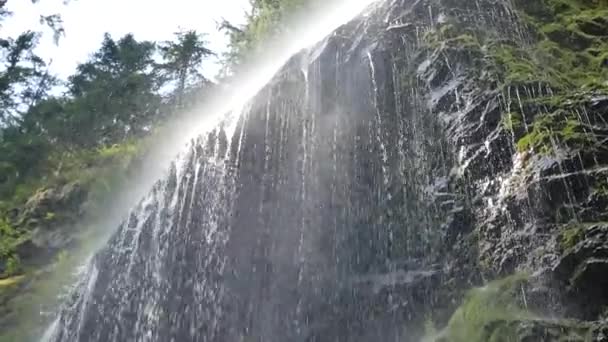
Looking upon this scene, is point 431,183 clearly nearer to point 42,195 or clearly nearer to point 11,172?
point 42,195

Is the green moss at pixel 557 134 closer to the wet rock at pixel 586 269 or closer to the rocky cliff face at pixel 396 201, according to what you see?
the rocky cliff face at pixel 396 201

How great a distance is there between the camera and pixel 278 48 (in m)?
15.6

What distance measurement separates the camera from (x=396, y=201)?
876 cm

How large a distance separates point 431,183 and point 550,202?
1.96 m

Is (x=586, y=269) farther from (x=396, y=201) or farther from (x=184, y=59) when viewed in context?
(x=184, y=59)

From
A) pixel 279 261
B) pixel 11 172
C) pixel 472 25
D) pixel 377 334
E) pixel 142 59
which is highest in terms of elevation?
pixel 142 59

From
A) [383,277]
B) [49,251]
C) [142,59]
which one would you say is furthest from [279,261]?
[142,59]

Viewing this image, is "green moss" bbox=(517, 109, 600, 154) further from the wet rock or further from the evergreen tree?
the evergreen tree

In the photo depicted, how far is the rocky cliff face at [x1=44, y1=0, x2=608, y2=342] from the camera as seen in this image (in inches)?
256

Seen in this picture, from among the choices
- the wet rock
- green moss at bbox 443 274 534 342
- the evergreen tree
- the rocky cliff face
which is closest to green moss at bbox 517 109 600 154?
the rocky cliff face

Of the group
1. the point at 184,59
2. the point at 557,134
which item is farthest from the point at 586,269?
the point at 184,59

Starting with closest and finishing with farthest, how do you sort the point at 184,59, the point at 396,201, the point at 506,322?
the point at 506,322 → the point at 396,201 → the point at 184,59

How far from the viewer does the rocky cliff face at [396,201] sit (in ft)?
21.3

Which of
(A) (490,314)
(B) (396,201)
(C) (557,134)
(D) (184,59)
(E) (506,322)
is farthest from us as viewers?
(D) (184,59)
